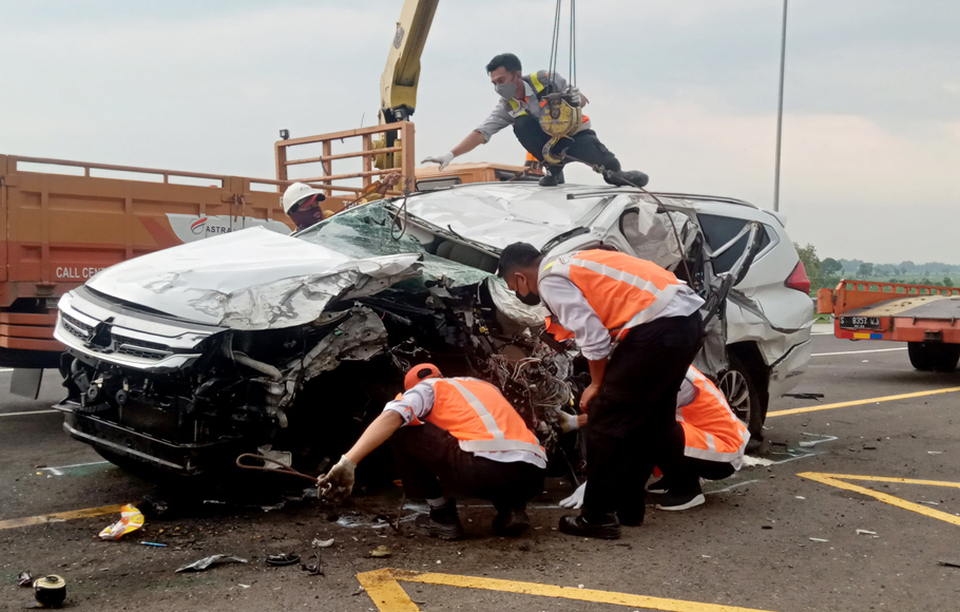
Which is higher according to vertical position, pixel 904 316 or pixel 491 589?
pixel 904 316

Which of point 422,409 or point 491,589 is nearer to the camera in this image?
point 491,589

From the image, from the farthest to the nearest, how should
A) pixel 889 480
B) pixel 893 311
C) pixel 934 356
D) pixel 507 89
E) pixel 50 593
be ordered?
pixel 934 356 < pixel 893 311 < pixel 507 89 < pixel 889 480 < pixel 50 593

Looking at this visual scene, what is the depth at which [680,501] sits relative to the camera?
4758mm

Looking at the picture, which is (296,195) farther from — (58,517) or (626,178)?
(58,517)

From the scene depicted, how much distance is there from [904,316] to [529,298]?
8067 millimetres

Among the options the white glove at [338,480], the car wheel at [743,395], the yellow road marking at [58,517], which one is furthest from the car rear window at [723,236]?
the yellow road marking at [58,517]

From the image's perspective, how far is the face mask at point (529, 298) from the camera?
14.2 feet

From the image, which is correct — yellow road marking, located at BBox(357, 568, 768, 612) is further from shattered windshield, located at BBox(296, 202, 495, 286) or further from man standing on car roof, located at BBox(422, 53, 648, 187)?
man standing on car roof, located at BBox(422, 53, 648, 187)

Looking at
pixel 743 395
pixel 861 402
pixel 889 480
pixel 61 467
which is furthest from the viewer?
pixel 861 402

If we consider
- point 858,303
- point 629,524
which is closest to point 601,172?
point 629,524

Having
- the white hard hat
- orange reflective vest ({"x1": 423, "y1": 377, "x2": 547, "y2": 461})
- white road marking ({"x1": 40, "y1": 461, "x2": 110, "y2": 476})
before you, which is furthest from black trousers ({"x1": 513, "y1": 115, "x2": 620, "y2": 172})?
white road marking ({"x1": 40, "y1": 461, "x2": 110, "y2": 476})

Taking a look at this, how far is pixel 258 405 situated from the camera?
3896mm

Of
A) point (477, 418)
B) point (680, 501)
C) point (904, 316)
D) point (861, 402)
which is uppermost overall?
point (477, 418)

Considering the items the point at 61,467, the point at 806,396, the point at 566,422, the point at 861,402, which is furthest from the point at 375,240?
the point at 861,402
